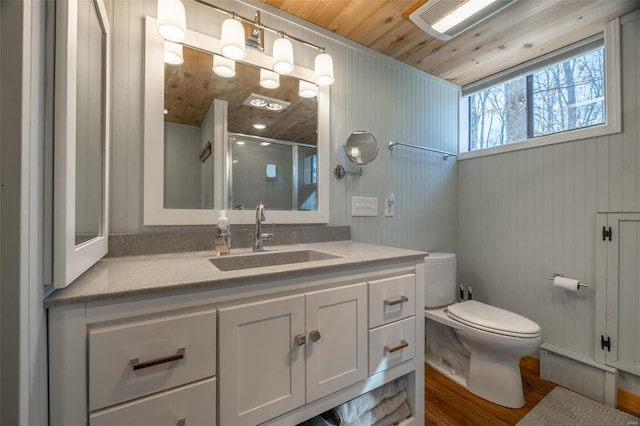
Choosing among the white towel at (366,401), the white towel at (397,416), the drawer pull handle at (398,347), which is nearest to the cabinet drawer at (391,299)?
the drawer pull handle at (398,347)

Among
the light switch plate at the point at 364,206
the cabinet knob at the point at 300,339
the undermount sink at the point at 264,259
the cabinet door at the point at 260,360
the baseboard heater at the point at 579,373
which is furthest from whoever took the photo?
the light switch plate at the point at 364,206

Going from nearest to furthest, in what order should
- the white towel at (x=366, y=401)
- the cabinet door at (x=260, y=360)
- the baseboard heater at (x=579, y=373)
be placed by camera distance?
the cabinet door at (x=260, y=360)
the white towel at (x=366, y=401)
the baseboard heater at (x=579, y=373)

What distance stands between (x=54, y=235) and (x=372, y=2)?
67.0 inches

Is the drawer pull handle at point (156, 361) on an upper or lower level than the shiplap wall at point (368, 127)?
lower

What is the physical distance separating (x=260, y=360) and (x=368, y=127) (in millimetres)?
1546

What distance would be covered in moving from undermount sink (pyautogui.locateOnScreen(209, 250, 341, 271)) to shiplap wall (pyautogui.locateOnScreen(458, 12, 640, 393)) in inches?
63.2

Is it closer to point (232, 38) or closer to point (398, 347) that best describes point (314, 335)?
point (398, 347)

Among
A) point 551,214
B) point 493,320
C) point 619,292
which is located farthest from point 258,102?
point 619,292

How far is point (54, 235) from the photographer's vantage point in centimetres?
59

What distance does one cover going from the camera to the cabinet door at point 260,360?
81 cm

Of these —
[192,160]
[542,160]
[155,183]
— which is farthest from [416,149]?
[155,183]

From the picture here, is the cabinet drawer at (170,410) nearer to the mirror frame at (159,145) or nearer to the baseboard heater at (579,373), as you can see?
the mirror frame at (159,145)

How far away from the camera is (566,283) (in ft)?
5.62

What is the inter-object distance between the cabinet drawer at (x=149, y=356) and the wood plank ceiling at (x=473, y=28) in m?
1.61
